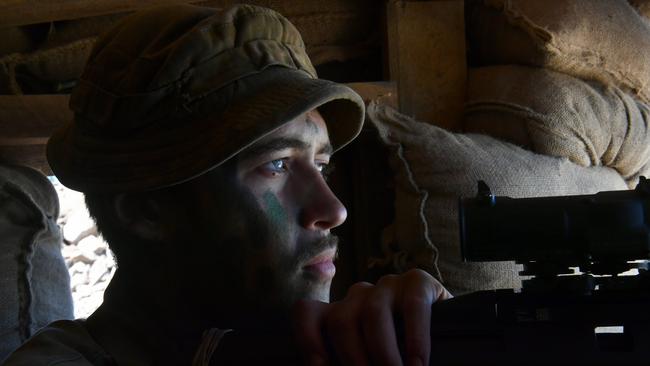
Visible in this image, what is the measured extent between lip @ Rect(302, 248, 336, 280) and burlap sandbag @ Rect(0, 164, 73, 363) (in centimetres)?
88

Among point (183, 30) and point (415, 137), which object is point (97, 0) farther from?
point (415, 137)

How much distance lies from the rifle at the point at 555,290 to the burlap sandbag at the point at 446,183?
73 centimetres

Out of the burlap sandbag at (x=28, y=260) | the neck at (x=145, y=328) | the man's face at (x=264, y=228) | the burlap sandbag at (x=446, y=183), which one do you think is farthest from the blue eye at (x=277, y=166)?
the burlap sandbag at (x=28, y=260)

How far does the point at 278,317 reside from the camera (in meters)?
1.21

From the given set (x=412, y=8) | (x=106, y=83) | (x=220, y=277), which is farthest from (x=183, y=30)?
(x=412, y=8)

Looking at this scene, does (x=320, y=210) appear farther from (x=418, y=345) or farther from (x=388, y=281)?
(x=418, y=345)

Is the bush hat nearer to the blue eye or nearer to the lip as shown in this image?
the blue eye

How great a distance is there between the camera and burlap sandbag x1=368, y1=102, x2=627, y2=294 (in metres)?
1.72

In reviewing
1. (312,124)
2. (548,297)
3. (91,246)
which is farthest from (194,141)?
(91,246)

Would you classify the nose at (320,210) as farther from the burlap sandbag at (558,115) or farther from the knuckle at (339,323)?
the burlap sandbag at (558,115)

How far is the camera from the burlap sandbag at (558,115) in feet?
5.98

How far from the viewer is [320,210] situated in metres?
1.23

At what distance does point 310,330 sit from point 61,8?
1.16 meters

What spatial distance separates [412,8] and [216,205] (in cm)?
86
